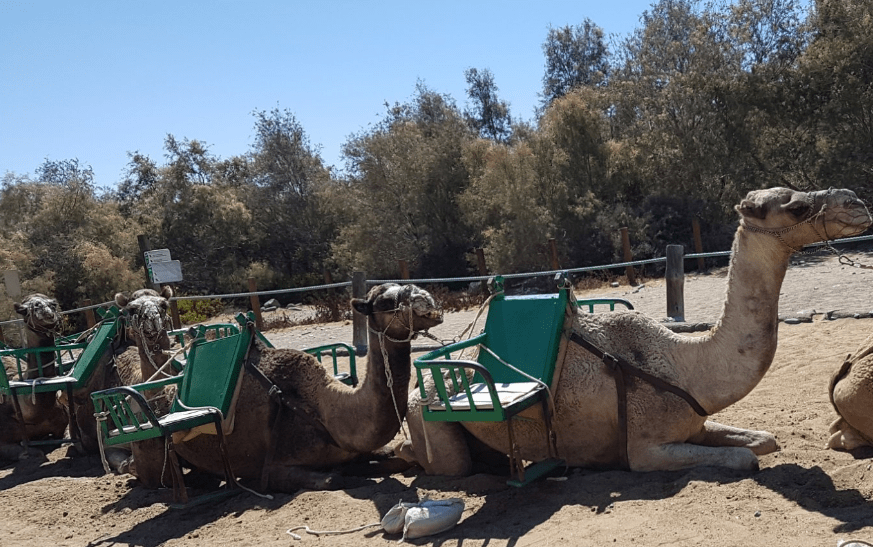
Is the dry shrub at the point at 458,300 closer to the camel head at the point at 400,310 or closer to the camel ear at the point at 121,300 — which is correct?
the camel ear at the point at 121,300

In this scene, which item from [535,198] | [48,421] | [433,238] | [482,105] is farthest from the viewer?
[482,105]

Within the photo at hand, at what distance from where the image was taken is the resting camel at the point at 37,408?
873 cm

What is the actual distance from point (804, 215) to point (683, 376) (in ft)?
3.75

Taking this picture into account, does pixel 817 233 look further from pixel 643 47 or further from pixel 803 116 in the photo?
pixel 643 47

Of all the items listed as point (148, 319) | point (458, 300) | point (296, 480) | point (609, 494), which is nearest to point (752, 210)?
point (609, 494)

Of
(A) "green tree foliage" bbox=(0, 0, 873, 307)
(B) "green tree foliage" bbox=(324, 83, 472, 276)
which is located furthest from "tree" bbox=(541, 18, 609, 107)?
(B) "green tree foliage" bbox=(324, 83, 472, 276)

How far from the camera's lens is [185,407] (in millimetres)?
6223

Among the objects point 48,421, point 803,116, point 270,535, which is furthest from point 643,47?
point 270,535

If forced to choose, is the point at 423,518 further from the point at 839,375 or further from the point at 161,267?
the point at 161,267

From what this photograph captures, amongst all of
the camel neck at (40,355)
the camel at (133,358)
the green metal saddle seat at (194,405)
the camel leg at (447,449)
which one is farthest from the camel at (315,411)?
the camel neck at (40,355)

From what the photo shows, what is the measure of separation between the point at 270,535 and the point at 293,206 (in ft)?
85.8

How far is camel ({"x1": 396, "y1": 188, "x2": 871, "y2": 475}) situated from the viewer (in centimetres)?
422

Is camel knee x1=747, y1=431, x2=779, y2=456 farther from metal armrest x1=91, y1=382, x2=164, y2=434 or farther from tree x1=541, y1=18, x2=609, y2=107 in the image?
tree x1=541, y1=18, x2=609, y2=107

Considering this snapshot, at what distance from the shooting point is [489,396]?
4.82m
